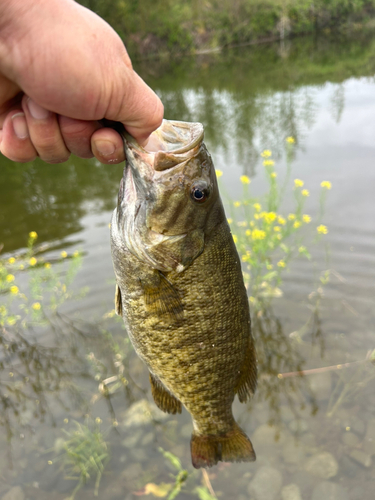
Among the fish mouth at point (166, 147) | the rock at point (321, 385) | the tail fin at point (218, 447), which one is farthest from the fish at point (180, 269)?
the rock at point (321, 385)

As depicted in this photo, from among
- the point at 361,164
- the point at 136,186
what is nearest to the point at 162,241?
the point at 136,186

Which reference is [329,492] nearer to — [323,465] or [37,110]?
[323,465]

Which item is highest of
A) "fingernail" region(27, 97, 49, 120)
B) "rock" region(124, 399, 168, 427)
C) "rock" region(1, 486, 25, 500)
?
"fingernail" region(27, 97, 49, 120)

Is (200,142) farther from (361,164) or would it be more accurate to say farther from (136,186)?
(361,164)

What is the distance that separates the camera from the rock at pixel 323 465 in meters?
3.30

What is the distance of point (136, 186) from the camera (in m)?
1.69

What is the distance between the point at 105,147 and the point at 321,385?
141 inches

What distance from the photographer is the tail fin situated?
2160mm

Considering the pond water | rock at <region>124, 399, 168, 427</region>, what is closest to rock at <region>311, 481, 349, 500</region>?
the pond water

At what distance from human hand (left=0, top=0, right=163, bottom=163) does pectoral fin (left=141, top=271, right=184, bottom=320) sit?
60cm

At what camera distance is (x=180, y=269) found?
5.78 ft

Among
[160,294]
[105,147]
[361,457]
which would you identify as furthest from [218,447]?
[361,457]

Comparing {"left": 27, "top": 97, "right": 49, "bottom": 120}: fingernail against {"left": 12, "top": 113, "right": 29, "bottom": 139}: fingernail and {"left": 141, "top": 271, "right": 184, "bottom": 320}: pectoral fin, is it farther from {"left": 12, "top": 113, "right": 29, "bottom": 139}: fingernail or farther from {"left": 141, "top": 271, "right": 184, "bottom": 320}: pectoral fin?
{"left": 141, "top": 271, "right": 184, "bottom": 320}: pectoral fin

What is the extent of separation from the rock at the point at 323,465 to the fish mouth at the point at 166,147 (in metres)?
3.21
